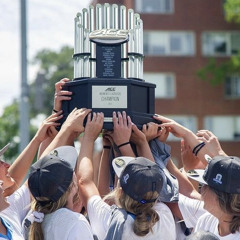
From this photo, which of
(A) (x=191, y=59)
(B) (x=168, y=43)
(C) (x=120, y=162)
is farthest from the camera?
(A) (x=191, y=59)

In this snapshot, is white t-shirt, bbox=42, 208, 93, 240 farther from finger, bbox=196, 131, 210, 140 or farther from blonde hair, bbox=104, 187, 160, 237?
finger, bbox=196, 131, 210, 140

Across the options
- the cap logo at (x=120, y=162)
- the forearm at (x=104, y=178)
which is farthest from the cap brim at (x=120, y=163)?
the forearm at (x=104, y=178)

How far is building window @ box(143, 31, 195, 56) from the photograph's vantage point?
1727 inches

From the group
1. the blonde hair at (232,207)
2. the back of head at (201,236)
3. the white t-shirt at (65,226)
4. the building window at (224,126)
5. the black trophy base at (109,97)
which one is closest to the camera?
the back of head at (201,236)

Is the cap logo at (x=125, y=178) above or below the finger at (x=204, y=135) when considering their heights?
below

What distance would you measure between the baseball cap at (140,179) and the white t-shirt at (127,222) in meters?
0.17

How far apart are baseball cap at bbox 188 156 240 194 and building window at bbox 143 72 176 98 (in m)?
38.2

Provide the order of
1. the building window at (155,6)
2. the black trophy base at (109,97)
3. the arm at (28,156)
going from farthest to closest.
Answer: the building window at (155,6)
the arm at (28,156)
the black trophy base at (109,97)

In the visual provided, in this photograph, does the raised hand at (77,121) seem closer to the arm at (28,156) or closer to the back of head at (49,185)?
the arm at (28,156)

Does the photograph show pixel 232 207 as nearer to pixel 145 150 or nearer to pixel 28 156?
pixel 145 150

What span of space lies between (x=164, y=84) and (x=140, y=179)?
128 ft

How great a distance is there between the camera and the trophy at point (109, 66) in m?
6.15

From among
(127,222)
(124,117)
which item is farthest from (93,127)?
(127,222)

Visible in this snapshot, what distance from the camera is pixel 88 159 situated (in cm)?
594
